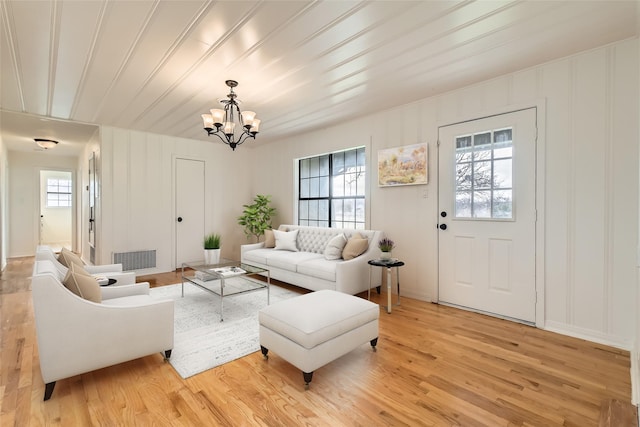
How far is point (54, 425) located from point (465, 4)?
3496 mm

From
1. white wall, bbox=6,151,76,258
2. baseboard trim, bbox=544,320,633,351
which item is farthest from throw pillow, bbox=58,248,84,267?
white wall, bbox=6,151,76,258

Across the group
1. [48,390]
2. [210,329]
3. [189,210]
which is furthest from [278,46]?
[189,210]

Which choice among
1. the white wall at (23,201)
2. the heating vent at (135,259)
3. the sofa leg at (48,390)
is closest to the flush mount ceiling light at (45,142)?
the white wall at (23,201)

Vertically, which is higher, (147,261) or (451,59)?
(451,59)

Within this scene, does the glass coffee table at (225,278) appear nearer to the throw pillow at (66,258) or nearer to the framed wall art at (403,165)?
the throw pillow at (66,258)

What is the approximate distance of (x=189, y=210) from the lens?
5.82m

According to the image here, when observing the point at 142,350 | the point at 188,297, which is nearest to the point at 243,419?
the point at 142,350

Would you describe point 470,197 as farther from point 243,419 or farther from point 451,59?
point 243,419

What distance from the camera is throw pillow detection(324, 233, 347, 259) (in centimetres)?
403

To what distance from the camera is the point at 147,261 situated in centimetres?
531

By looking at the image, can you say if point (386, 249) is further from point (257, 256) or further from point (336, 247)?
point (257, 256)

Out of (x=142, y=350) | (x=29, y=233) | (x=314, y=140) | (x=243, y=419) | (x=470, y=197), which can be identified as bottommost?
(x=243, y=419)

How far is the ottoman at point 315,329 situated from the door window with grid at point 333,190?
2525 mm

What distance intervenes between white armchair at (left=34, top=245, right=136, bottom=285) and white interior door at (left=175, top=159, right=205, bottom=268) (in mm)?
2266
